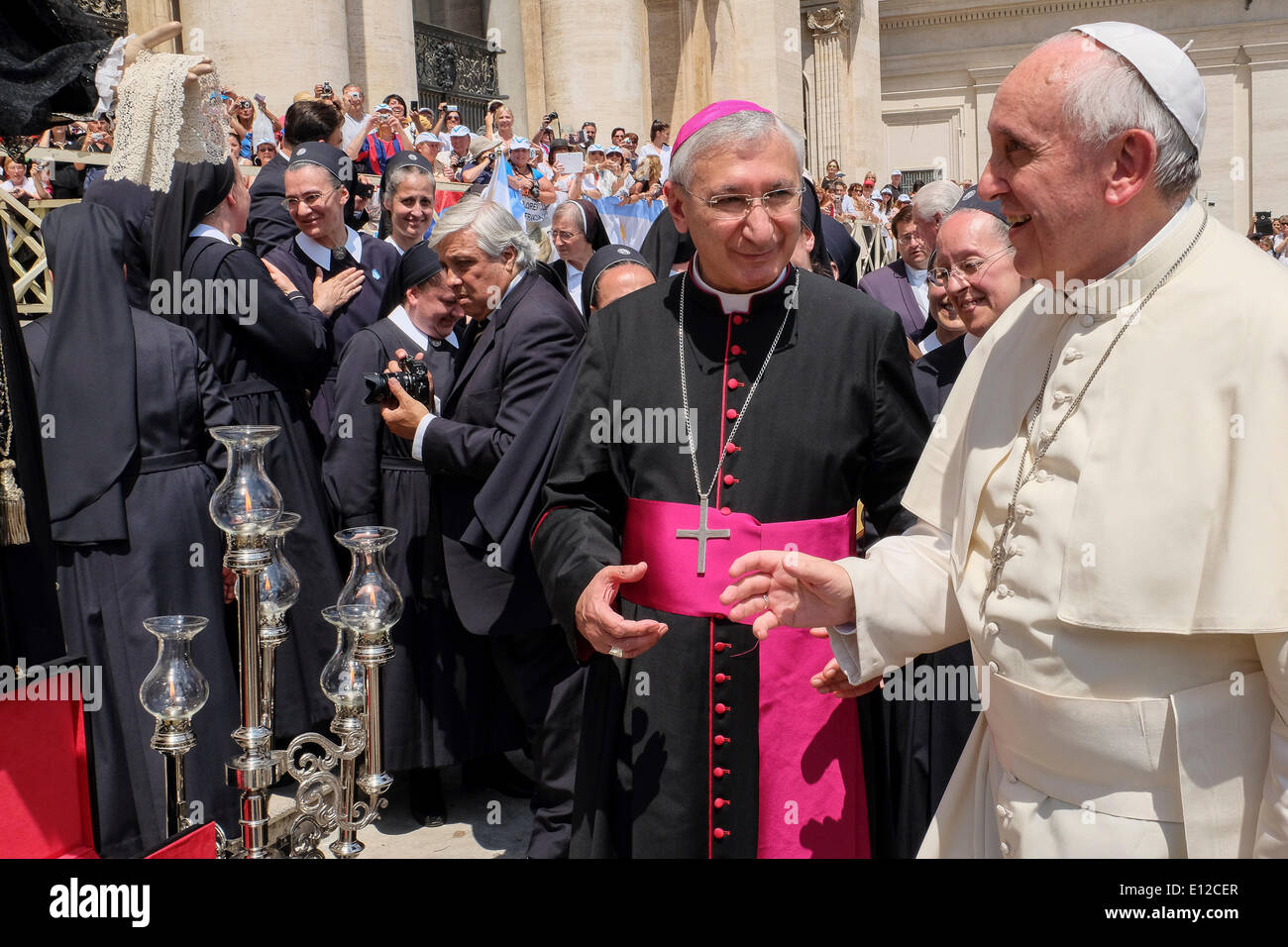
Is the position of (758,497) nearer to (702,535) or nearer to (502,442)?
(702,535)

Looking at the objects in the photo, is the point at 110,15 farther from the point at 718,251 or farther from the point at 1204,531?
the point at 1204,531

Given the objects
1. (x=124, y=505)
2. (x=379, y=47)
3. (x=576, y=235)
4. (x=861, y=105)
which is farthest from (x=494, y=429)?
(x=861, y=105)

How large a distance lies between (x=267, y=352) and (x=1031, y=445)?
397cm

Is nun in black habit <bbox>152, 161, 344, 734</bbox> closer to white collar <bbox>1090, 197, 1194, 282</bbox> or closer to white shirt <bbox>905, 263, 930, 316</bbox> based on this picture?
white collar <bbox>1090, 197, 1194, 282</bbox>

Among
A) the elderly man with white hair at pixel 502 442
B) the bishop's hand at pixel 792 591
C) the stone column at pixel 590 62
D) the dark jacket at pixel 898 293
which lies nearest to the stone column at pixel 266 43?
the stone column at pixel 590 62

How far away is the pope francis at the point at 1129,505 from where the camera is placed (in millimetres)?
1743

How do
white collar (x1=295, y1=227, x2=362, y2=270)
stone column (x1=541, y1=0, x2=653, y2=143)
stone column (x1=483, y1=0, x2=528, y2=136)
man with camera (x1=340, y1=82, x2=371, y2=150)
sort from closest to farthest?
white collar (x1=295, y1=227, x2=362, y2=270) < man with camera (x1=340, y1=82, x2=371, y2=150) < stone column (x1=541, y1=0, x2=653, y2=143) < stone column (x1=483, y1=0, x2=528, y2=136)

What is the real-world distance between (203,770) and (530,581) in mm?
1356

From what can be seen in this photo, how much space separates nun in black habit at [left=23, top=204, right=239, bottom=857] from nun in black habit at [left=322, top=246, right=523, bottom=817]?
28.6 inches

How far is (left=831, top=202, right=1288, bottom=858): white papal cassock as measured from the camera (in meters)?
1.73

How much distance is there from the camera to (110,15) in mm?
14250

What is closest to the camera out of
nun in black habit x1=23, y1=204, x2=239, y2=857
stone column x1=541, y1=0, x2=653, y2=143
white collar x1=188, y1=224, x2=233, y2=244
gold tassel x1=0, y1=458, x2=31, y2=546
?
gold tassel x1=0, y1=458, x2=31, y2=546

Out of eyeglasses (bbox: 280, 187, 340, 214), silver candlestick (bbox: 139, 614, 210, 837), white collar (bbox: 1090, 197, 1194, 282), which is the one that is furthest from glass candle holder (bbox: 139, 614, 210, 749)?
eyeglasses (bbox: 280, 187, 340, 214)

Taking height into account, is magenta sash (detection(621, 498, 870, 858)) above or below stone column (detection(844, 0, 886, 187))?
below
